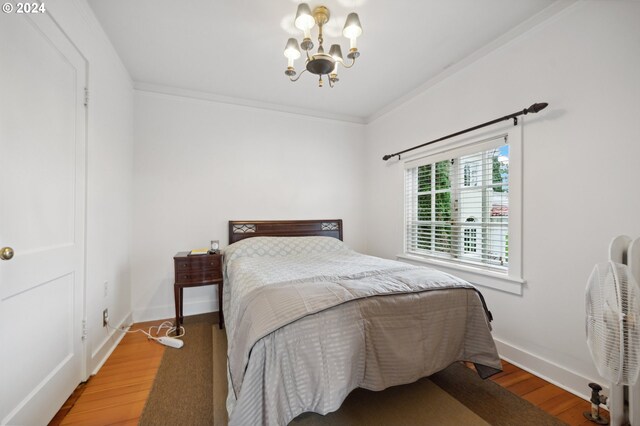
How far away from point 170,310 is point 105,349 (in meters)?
0.85

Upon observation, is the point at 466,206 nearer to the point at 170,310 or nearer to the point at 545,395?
the point at 545,395

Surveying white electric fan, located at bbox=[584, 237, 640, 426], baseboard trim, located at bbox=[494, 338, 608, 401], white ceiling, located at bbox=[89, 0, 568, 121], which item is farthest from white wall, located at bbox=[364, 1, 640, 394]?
white electric fan, located at bbox=[584, 237, 640, 426]

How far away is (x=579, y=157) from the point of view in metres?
Result: 1.71

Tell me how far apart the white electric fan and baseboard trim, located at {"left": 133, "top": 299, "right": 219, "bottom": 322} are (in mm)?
3189

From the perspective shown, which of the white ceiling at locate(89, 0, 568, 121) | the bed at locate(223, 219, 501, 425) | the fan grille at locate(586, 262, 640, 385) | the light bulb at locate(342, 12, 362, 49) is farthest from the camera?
the white ceiling at locate(89, 0, 568, 121)

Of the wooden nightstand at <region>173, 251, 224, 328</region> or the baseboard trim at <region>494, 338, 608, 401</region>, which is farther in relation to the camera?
the wooden nightstand at <region>173, 251, 224, 328</region>

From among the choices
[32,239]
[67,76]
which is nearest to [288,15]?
[67,76]

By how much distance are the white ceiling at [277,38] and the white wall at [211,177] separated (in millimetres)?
387

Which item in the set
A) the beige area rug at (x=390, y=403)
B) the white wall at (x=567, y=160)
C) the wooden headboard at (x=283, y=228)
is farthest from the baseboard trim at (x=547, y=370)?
the wooden headboard at (x=283, y=228)

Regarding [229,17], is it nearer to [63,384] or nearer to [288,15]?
[288,15]

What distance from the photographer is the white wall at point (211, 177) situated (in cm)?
288

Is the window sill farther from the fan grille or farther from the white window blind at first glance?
the fan grille

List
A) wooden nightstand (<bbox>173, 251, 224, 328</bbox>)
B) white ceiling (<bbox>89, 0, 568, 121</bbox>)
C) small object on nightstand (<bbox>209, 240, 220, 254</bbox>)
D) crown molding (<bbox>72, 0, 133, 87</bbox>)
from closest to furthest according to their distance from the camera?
crown molding (<bbox>72, 0, 133, 87</bbox>)
white ceiling (<bbox>89, 0, 568, 121</bbox>)
wooden nightstand (<bbox>173, 251, 224, 328</bbox>)
small object on nightstand (<bbox>209, 240, 220, 254</bbox>)

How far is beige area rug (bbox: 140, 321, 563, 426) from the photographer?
4.72 ft
